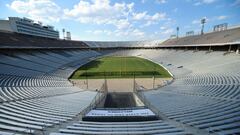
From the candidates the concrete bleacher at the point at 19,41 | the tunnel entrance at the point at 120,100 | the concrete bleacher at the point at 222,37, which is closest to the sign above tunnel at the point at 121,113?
the tunnel entrance at the point at 120,100

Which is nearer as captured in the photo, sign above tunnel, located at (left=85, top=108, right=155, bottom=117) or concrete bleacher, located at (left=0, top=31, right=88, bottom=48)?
sign above tunnel, located at (left=85, top=108, right=155, bottom=117)

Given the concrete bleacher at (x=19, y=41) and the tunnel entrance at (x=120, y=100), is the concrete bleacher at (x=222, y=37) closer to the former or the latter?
the tunnel entrance at (x=120, y=100)

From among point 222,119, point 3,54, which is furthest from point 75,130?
point 3,54

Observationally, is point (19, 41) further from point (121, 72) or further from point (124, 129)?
point (124, 129)

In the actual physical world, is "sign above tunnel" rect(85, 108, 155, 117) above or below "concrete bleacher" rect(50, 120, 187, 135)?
below

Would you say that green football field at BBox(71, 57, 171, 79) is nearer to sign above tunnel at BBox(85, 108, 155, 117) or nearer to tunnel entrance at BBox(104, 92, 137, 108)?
tunnel entrance at BBox(104, 92, 137, 108)

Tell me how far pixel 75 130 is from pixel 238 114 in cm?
887

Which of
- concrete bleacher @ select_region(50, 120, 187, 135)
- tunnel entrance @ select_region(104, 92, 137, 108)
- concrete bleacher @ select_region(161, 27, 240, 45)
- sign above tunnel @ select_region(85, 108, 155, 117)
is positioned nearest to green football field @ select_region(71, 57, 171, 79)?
tunnel entrance @ select_region(104, 92, 137, 108)

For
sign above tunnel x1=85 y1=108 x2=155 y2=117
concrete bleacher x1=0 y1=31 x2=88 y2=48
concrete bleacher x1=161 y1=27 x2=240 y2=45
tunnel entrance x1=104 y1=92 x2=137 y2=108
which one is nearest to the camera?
sign above tunnel x1=85 y1=108 x2=155 y2=117

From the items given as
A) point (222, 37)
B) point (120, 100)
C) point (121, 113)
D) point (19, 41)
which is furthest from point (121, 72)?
point (121, 113)

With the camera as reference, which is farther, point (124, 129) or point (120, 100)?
point (120, 100)

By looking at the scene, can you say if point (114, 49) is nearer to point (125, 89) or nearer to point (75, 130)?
point (125, 89)

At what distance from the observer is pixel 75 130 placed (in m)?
8.42

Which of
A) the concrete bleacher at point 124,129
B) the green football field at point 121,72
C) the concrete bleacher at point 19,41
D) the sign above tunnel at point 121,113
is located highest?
the concrete bleacher at point 19,41
